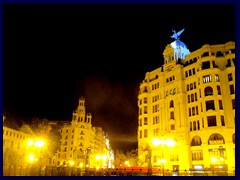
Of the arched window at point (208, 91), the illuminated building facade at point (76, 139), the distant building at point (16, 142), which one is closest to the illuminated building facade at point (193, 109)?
the arched window at point (208, 91)

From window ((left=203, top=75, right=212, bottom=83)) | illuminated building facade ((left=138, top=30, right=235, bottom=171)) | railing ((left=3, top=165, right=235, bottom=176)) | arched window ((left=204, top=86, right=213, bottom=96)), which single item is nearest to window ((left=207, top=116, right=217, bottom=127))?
illuminated building facade ((left=138, top=30, right=235, bottom=171))

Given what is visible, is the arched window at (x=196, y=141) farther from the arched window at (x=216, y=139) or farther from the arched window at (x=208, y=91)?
the arched window at (x=208, y=91)

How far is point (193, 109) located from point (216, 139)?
7.71 metres

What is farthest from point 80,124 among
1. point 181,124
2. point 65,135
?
point 181,124

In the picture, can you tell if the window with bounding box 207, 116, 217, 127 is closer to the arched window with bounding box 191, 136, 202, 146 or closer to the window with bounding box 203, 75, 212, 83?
the arched window with bounding box 191, 136, 202, 146

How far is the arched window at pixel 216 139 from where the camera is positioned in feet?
124

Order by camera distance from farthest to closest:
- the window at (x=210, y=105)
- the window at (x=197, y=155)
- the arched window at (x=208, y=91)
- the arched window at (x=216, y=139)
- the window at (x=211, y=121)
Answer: the arched window at (x=208, y=91), the window at (x=210, y=105), the window at (x=197, y=155), the window at (x=211, y=121), the arched window at (x=216, y=139)

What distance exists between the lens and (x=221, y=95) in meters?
41.1

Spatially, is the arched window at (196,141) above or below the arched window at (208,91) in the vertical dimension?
below

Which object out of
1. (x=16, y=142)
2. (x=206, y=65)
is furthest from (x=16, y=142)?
(x=206, y=65)

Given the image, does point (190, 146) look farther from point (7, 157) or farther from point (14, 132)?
point (14, 132)

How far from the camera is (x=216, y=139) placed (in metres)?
38.5

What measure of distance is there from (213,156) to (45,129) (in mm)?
40799

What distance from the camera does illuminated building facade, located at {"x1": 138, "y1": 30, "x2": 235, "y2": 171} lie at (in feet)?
127
